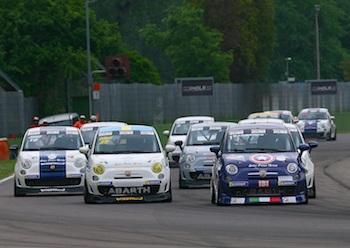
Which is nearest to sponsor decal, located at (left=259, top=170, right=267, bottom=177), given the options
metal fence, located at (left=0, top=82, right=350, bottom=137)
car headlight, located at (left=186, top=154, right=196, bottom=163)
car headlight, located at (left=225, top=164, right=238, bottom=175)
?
car headlight, located at (left=225, top=164, right=238, bottom=175)

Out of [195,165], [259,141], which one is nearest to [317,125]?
[195,165]

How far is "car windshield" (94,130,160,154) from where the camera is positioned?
936 inches

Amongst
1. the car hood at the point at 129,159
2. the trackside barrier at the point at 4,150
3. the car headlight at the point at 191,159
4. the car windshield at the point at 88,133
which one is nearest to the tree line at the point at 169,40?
the trackside barrier at the point at 4,150

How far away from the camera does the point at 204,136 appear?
96.6 feet

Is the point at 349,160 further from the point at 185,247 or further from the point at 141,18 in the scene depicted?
the point at 141,18

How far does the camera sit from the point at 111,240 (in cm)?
1553

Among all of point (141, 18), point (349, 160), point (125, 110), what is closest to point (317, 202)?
point (349, 160)

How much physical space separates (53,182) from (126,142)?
8.56 feet

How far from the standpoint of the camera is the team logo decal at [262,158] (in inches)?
843

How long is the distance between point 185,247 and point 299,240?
1439 mm

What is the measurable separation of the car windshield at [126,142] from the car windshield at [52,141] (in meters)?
2.63

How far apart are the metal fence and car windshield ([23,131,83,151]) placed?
21.7 meters

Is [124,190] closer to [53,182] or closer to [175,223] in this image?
[53,182]

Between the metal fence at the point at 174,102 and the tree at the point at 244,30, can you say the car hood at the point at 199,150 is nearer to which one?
the metal fence at the point at 174,102
